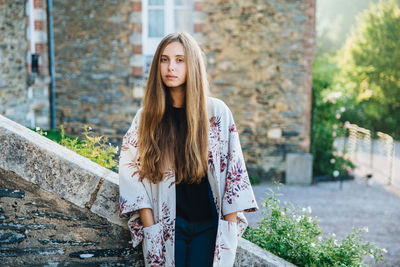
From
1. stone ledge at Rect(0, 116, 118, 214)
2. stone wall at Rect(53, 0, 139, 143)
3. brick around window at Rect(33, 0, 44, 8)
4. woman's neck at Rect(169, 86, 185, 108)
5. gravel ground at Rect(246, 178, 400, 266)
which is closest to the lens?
woman's neck at Rect(169, 86, 185, 108)

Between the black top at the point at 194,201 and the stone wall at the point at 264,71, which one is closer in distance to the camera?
the black top at the point at 194,201

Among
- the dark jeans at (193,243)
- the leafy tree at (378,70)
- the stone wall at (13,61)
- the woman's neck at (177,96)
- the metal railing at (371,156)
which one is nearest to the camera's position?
the dark jeans at (193,243)

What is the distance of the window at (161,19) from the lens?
867 cm

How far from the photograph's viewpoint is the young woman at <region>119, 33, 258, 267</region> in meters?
2.19

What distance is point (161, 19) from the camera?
8.73 meters

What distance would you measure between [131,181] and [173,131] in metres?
0.34

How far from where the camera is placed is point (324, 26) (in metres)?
32.6

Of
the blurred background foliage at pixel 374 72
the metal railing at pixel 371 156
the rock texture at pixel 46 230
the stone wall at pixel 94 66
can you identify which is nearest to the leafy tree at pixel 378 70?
the blurred background foliage at pixel 374 72

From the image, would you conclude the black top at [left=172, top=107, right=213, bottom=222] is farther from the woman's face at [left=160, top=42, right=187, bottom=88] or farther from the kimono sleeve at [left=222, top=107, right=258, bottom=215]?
the woman's face at [left=160, top=42, right=187, bottom=88]

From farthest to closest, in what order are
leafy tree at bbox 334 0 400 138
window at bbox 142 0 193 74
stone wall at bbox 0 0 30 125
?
leafy tree at bbox 334 0 400 138
window at bbox 142 0 193 74
stone wall at bbox 0 0 30 125

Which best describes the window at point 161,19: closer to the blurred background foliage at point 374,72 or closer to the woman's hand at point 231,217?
the woman's hand at point 231,217

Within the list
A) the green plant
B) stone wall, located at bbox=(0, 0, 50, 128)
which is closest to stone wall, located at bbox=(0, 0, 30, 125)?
stone wall, located at bbox=(0, 0, 50, 128)

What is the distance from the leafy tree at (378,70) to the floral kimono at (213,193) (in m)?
16.1

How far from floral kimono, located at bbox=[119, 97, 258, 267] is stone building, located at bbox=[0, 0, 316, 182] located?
6.45 meters
